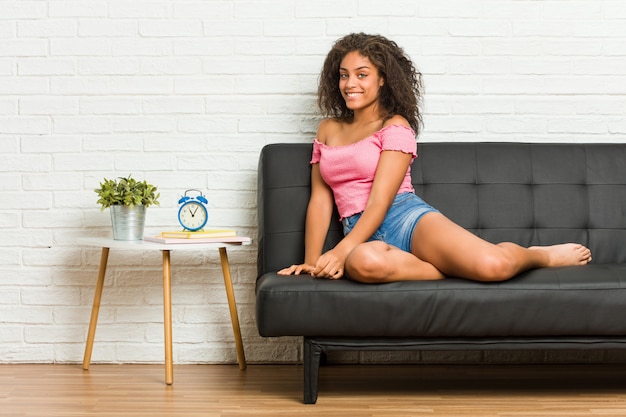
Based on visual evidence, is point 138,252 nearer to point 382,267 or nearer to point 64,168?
point 64,168

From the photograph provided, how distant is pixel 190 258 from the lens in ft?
11.0

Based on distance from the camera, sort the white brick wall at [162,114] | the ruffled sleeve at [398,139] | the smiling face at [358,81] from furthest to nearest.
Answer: the white brick wall at [162,114] → the smiling face at [358,81] → the ruffled sleeve at [398,139]

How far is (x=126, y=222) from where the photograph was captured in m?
3.05

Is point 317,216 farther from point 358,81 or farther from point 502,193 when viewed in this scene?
point 502,193

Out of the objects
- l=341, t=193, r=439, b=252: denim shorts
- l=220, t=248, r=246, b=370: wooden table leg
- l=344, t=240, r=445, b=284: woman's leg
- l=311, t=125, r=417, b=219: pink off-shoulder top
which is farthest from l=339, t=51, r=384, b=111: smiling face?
l=220, t=248, r=246, b=370: wooden table leg

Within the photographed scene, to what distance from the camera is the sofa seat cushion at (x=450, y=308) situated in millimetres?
2518

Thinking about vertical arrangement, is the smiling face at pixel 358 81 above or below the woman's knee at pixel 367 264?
above

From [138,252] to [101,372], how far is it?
1.62 ft

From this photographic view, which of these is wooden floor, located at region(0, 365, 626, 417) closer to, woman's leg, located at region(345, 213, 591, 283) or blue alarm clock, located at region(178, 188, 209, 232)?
woman's leg, located at region(345, 213, 591, 283)

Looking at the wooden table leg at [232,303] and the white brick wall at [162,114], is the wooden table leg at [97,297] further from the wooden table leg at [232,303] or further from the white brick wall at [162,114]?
the wooden table leg at [232,303]

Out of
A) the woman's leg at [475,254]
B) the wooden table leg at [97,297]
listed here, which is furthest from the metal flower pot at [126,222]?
the woman's leg at [475,254]

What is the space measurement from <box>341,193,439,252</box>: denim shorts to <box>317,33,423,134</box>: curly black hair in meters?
0.32

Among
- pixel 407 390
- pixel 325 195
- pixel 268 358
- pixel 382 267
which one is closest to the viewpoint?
pixel 382 267

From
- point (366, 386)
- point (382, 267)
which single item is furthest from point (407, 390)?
point (382, 267)
